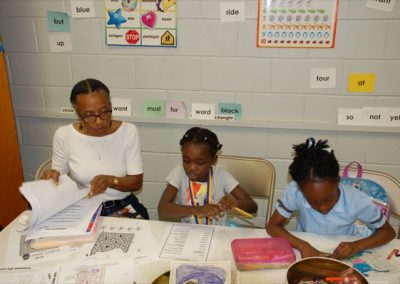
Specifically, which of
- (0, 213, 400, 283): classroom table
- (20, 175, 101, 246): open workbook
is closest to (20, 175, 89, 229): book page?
(20, 175, 101, 246): open workbook

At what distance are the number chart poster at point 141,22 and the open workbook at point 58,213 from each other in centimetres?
111

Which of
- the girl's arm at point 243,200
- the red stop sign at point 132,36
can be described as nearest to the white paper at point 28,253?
the girl's arm at point 243,200

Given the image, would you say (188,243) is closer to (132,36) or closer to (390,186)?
(390,186)

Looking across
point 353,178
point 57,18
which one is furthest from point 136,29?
point 353,178

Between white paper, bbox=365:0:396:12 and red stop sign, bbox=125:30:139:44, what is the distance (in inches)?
54.7

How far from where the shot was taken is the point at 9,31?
2.43m

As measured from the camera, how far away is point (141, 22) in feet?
7.42

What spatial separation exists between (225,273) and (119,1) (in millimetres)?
1778

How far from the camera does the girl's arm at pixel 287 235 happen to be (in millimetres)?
1311

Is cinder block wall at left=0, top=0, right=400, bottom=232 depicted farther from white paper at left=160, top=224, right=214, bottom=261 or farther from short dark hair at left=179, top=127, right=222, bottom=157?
white paper at left=160, top=224, right=214, bottom=261

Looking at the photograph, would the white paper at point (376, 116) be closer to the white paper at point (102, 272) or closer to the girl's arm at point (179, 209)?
the girl's arm at point (179, 209)

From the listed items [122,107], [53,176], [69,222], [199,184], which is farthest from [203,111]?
[69,222]

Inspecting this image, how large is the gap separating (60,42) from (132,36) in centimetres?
51

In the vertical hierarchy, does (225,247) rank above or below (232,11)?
below
